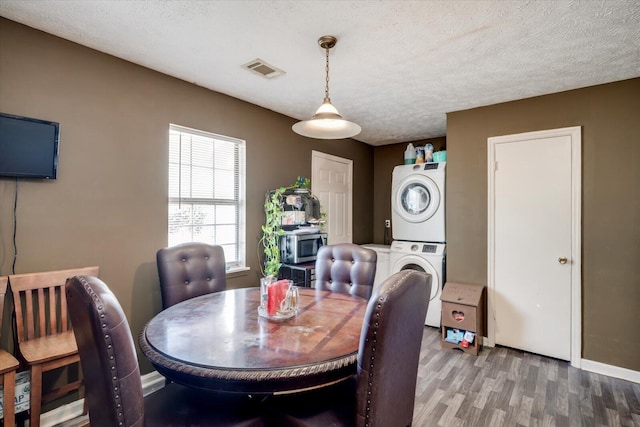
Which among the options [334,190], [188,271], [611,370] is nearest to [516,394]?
[611,370]

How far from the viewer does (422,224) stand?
3.97 m

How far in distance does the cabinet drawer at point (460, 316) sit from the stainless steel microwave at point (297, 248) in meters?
1.47

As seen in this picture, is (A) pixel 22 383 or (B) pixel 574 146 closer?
(A) pixel 22 383

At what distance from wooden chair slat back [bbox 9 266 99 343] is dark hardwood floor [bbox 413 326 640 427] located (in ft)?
7.90

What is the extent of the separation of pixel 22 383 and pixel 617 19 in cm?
404

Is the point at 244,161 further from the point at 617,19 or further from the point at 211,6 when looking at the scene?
the point at 617,19

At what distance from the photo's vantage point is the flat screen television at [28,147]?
1.81m

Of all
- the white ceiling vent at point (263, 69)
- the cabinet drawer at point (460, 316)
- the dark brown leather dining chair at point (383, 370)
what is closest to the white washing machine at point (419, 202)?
the cabinet drawer at point (460, 316)

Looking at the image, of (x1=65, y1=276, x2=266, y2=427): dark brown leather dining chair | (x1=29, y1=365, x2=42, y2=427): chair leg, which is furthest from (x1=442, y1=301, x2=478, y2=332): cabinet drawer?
(x1=29, y1=365, x2=42, y2=427): chair leg

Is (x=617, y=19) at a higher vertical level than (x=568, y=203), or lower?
higher

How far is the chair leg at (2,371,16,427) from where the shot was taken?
158 cm

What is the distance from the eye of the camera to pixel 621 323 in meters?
2.67

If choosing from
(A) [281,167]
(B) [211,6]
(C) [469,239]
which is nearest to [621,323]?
(C) [469,239]

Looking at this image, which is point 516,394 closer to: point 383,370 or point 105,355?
point 383,370
